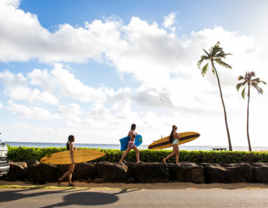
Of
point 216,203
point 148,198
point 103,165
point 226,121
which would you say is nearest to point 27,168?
point 103,165

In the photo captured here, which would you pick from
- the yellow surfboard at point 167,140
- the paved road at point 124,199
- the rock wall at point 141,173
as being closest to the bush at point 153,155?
the yellow surfboard at point 167,140

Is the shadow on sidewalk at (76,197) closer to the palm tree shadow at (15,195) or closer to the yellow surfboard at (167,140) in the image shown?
the palm tree shadow at (15,195)

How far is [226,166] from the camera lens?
898 cm

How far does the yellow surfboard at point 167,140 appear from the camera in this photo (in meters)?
11.3

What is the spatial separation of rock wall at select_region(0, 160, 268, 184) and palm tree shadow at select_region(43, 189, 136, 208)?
79.7 inches

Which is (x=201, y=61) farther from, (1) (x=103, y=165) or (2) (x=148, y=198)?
(2) (x=148, y=198)

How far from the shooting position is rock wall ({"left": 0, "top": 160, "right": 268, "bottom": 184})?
8078 millimetres

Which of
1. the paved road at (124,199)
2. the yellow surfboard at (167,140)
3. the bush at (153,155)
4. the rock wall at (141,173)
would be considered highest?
the yellow surfboard at (167,140)

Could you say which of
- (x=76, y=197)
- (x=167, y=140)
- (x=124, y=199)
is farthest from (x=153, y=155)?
(x=76, y=197)

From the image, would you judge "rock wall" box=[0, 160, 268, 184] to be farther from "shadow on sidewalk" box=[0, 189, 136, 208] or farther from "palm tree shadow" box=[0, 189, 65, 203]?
"palm tree shadow" box=[0, 189, 65, 203]

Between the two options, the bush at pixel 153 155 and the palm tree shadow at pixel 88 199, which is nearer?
the palm tree shadow at pixel 88 199

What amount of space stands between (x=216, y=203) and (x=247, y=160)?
6944 mm

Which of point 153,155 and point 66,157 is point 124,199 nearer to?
point 66,157

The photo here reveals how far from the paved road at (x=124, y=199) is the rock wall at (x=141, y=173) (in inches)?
62.9
